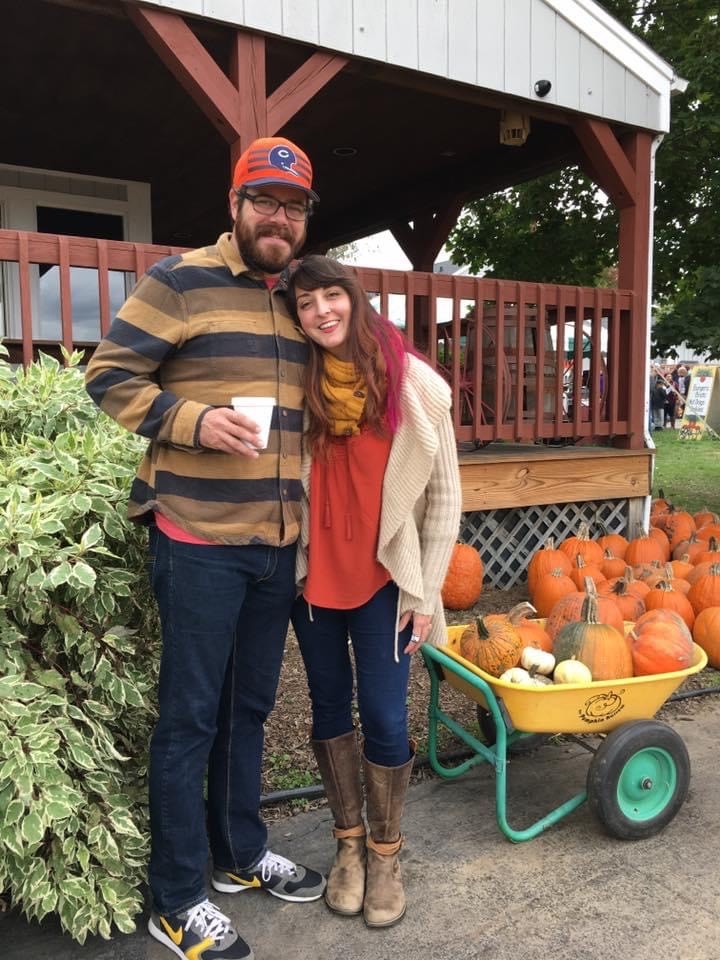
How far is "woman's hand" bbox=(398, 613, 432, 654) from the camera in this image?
6.95 ft

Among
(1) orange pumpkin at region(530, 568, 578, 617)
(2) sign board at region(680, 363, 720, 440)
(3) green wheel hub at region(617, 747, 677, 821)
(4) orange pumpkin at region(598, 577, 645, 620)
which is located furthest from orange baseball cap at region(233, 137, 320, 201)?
(2) sign board at region(680, 363, 720, 440)

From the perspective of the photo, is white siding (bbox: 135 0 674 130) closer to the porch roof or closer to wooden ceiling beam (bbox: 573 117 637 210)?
the porch roof

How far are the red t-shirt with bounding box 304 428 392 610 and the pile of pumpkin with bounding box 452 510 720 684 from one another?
0.69 metres

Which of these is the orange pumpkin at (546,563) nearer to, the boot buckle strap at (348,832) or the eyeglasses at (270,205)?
the boot buckle strap at (348,832)

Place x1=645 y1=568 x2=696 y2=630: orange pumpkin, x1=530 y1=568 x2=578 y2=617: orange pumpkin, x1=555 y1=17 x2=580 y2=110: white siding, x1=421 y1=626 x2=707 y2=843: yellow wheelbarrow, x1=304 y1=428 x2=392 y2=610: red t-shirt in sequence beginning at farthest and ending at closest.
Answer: x1=555 y1=17 x2=580 y2=110: white siding
x1=530 y1=568 x2=578 y2=617: orange pumpkin
x1=645 y1=568 x2=696 y2=630: orange pumpkin
x1=421 y1=626 x2=707 y2=843: yellow wheelbarrow
x1=304 y1=428 x2=392 y2=610: red t-shirt

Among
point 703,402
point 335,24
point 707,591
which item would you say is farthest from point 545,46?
point 703,402

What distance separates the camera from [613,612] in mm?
3348

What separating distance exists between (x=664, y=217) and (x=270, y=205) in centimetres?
642

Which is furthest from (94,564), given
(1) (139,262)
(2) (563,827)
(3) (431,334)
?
(3) (431,334)

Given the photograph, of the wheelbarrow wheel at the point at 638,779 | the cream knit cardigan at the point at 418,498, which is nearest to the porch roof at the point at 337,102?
the cream knit cardigan at the point at 418,498

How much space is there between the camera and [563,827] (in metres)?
2.61

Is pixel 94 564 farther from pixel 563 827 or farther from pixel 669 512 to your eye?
pixel 669 512

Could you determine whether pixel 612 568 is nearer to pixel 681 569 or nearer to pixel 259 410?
pixel 681 569

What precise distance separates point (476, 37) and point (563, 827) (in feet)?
16.4
